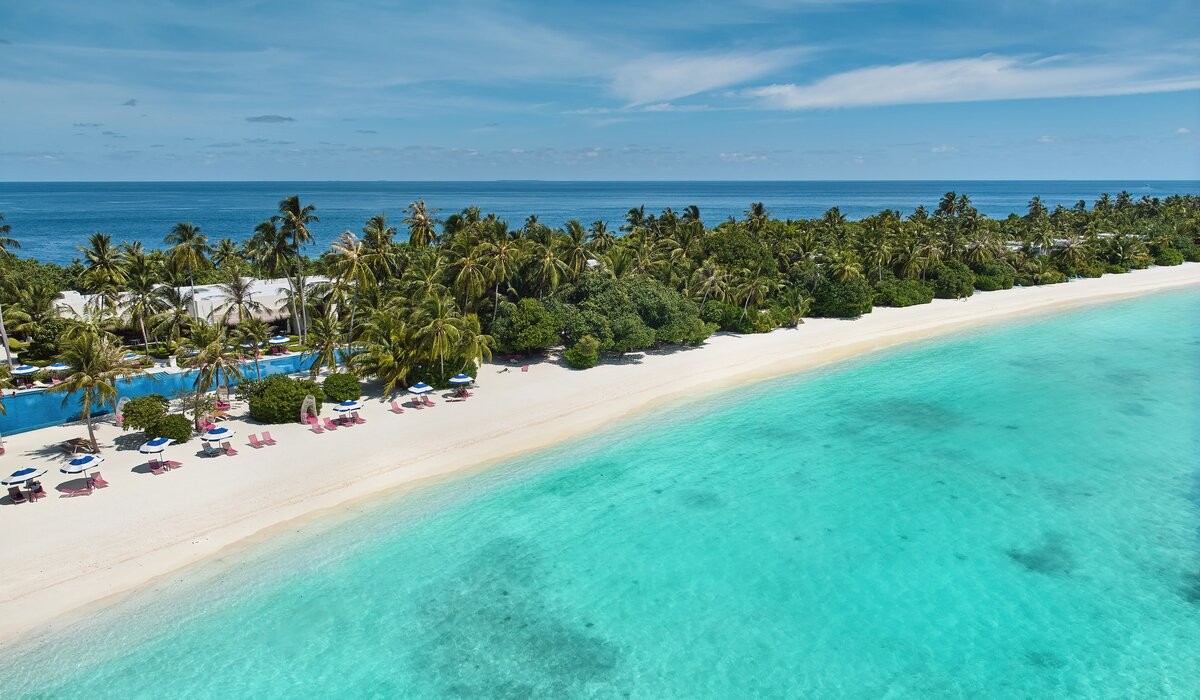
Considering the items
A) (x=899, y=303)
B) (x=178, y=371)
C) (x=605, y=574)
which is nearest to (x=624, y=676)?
(x=605, y=574)

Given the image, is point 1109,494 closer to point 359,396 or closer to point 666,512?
point 666,512

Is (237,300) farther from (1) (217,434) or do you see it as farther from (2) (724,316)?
(2) (724,316)

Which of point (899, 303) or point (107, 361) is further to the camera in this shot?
point (899, 303)

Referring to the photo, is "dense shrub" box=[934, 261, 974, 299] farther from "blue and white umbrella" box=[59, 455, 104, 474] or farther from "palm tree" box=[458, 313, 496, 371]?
"blue and white umbrella" box=[59, 455, 104, 474]

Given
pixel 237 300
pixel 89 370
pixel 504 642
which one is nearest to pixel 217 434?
pixel 89 370

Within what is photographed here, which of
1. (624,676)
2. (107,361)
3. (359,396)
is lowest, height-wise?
(624,676)

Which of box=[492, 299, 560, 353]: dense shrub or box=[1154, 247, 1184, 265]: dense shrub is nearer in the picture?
box=[492, 299, 560, 353]: dense shrub

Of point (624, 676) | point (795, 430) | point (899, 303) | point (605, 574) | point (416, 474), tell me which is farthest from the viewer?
point (899, 303)

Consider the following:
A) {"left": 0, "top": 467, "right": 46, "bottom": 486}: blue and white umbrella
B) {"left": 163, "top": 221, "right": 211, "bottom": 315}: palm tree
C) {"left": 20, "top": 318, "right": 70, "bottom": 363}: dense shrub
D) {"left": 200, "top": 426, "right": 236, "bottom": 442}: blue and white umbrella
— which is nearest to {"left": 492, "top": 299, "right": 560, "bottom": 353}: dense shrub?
{"left": 200, "top": 426, "right": 236, "bottom": 442}: blue and white umbrella
